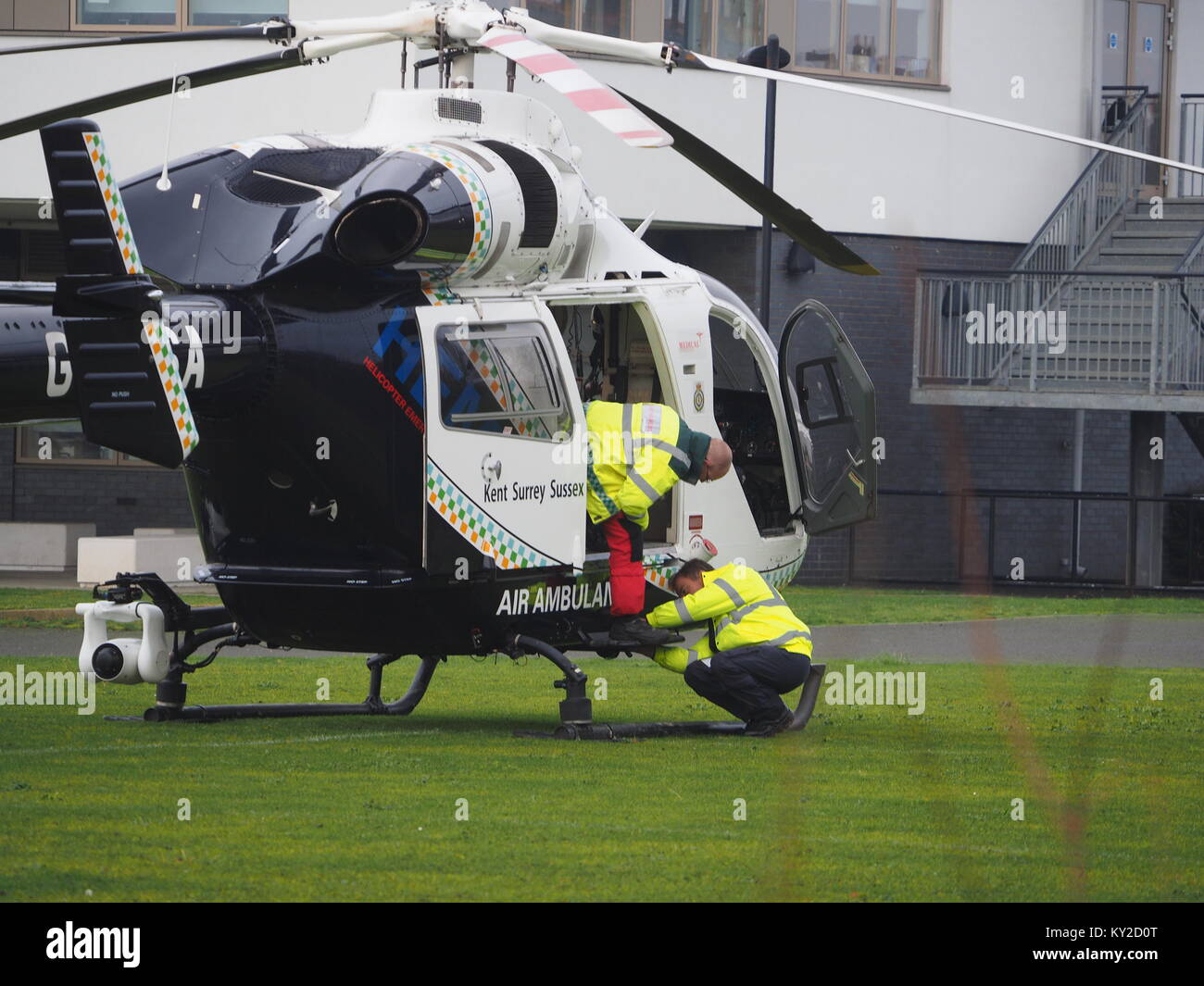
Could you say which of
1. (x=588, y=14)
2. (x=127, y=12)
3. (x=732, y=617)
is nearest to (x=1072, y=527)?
(x=588, y=14)

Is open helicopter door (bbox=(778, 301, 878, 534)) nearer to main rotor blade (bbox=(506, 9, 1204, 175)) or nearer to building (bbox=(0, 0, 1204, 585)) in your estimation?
main rotor blade (bbox=(506, 9, 1204, 175))

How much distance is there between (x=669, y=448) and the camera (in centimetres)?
1170

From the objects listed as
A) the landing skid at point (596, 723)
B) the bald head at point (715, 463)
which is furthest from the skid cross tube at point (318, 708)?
the bald head at point (715, 463)

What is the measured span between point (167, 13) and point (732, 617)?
14881 mm

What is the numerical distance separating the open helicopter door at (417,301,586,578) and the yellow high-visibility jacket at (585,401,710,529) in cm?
11

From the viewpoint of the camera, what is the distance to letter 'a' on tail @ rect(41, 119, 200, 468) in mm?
9547

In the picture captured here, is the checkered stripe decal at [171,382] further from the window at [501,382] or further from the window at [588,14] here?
the window at [588,14]

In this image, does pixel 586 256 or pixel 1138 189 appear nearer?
pixel 586 256

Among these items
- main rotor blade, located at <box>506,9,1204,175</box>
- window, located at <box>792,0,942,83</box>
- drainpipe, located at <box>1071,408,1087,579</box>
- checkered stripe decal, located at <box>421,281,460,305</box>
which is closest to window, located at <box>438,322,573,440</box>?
checkered stripe decal, located at <box>421,281,460,305</box>

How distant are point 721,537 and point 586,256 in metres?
2.16

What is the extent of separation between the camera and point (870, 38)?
86.5 feet

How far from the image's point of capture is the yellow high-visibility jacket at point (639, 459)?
11.7 m
